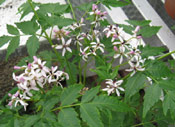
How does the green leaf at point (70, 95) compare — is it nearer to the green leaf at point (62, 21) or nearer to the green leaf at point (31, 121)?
the green leaf at point (31, 121)

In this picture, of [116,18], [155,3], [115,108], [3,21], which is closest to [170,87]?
[115,108]

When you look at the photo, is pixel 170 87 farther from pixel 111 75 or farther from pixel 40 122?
pixel 40 122

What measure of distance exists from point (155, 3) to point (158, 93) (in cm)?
118

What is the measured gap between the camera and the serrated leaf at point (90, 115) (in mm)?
560

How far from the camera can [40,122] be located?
60cm

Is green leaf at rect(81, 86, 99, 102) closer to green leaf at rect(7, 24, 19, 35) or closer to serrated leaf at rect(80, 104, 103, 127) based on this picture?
serrated leaf at rect(80, 104, 103, 127)

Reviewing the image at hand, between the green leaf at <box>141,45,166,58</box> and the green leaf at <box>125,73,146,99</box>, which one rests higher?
the green leaf at <box>141,45,166,58</box>

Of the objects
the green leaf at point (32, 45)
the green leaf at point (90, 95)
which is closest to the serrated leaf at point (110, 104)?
the green leaf at point (90, 95)

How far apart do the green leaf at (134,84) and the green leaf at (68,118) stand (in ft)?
0.52

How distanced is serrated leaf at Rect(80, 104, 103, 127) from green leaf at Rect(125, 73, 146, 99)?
0.11 m

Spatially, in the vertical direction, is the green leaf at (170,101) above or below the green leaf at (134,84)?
below

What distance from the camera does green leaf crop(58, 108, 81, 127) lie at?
1.85 feet

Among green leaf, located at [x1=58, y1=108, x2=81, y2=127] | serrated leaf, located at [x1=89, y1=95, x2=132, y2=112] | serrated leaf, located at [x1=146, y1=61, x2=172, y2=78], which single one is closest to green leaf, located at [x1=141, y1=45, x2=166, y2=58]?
serrated leaf, located at [x1=146, y1=61, x2=172, y2=78]

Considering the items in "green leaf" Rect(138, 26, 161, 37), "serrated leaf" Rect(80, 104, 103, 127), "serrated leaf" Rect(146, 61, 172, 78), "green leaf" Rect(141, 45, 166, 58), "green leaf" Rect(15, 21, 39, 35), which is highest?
"green leaf" Rect(15, 21, 39, 35)
